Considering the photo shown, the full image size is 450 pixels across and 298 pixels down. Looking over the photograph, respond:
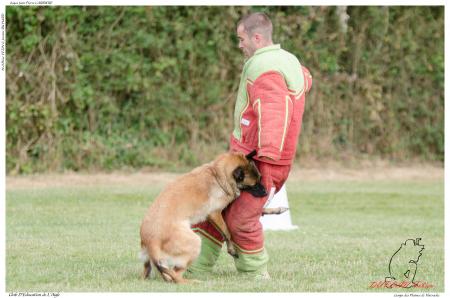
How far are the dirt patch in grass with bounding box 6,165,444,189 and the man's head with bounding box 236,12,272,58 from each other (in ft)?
27.4

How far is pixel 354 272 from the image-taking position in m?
7.68

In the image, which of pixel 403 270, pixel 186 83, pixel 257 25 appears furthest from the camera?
pixel 186 83

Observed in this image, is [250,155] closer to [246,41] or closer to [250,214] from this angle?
[250,214]

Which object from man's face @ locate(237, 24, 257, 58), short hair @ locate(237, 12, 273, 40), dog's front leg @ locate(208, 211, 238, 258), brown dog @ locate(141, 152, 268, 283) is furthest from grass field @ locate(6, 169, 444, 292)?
short hair @ locate(237, 12, 273, 40)

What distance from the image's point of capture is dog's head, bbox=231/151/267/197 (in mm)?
6909

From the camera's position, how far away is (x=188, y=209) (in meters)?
6.84

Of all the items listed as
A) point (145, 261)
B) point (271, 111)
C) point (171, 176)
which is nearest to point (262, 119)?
point (271, 111)

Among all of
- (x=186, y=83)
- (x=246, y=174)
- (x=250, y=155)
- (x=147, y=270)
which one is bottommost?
(x=147, y=270)

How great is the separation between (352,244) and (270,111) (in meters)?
3.22

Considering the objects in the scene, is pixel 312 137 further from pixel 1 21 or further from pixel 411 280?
pixel 411 280

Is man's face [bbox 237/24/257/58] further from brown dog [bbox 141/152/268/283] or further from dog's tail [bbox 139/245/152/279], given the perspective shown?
dog's tail [bbox 139/245/152/279]

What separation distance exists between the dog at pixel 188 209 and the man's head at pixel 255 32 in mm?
837

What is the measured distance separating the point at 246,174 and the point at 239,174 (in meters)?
0.06
